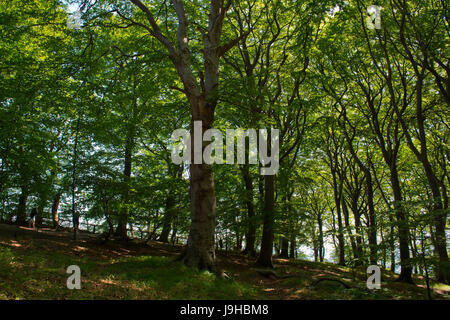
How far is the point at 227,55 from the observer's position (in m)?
15.0

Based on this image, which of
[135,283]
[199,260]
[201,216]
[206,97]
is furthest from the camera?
[206,97]

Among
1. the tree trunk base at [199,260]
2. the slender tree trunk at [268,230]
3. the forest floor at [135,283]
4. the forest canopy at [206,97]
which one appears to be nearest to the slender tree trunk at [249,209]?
the forest canopy at [206,97]

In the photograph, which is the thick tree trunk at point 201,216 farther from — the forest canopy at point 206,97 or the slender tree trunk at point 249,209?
the slender tree trunk at point 249,209

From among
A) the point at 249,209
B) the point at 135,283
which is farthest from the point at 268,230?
the point at 135,283

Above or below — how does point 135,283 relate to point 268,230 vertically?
below

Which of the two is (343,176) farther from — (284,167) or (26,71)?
(26,71)

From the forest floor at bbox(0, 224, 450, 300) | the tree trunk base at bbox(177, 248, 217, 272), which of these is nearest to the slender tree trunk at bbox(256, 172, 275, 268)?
the forest floor at bbox(0, 224, 450, 300)

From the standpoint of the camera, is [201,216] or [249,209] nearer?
[201,216]

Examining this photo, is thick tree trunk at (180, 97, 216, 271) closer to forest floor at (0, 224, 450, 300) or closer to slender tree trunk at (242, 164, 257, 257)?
forest floor at (0, 224, 450, 300)

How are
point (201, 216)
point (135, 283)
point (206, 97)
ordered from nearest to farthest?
point (135, 283), point (201, 216), point (206, 97)

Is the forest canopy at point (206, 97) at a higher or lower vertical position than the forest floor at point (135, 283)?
higher

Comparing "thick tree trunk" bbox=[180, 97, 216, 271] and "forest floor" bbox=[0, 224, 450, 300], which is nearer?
"forest floor" bbox=[0, 224, 450, 300]

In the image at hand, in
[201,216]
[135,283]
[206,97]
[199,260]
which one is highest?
[206,97]

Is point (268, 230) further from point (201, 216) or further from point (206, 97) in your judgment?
point (206, 97)
